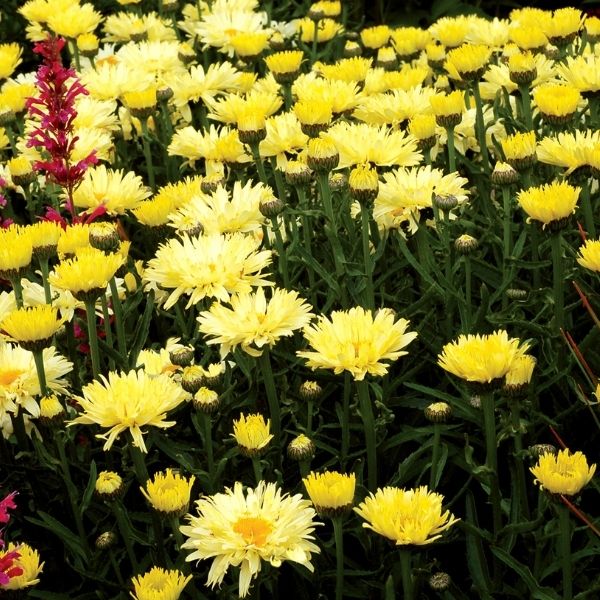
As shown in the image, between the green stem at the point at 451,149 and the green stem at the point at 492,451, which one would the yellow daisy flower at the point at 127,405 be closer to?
the green stem at the point at 492,451

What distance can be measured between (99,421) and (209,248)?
533 millimetres

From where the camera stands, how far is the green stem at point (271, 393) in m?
2.38

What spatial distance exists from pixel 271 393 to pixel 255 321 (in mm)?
202

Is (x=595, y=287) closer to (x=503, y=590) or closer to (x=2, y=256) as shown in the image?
(x=503, y=590)

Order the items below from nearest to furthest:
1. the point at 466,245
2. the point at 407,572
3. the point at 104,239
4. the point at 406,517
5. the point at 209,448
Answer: the point at 406,517, the point at 407,572, the point at 209,448, the point at 466,245, the point at 104,239

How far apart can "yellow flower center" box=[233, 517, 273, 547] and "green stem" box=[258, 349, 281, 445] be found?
45cm

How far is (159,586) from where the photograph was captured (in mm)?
1961

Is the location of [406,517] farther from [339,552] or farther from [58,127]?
[58,127]

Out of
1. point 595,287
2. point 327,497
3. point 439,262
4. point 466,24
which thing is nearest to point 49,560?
point 327,497

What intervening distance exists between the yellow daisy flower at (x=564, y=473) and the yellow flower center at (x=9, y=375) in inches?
47.4

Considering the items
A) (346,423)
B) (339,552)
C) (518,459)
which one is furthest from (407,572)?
(346,423)

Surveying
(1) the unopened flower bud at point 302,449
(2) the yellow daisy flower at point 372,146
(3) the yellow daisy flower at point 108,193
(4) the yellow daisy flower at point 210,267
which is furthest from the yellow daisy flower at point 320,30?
(1) the unopened flower bud at point 302,449

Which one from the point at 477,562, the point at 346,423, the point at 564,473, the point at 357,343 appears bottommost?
the point at 477,562

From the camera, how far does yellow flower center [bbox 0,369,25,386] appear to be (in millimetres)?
2492
